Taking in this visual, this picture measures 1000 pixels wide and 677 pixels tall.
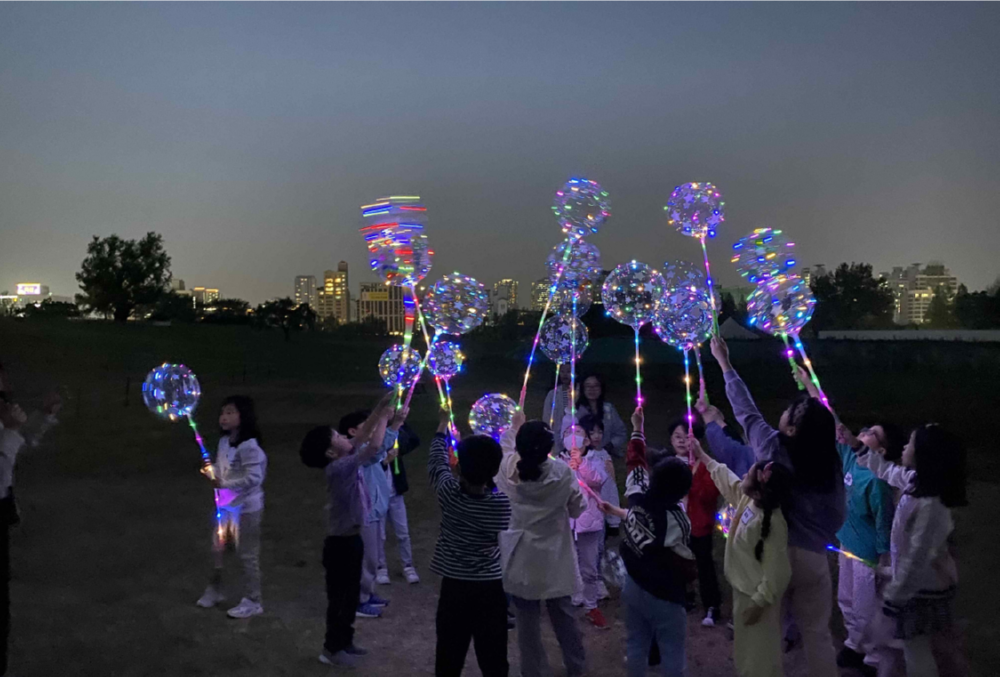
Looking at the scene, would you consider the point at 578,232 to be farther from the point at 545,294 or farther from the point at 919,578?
the point at 919,578

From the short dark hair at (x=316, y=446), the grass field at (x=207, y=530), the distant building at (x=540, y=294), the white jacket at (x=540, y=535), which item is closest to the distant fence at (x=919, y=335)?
the grass field at (x=207, y=530)

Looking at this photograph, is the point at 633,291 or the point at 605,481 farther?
the point at 633,291

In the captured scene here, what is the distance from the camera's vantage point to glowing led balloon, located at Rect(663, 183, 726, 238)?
205 inches

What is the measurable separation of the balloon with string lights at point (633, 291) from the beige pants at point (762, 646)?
8.00 ft

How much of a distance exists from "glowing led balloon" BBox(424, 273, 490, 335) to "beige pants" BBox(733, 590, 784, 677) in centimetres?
268

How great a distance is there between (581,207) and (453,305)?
4.28 ft

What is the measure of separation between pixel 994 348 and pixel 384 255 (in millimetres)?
26150

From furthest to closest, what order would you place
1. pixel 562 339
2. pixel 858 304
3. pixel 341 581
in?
pixel 858 304 → pixel 562 339 → pixel 341 581

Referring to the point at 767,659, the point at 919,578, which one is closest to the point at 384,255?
the point at 767,659

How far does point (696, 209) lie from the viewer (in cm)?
523

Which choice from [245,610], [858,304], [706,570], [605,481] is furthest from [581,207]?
[858,304]

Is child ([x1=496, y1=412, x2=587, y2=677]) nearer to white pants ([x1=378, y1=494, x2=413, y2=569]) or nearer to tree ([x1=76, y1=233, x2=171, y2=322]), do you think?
white pants ([x1=378, y1=494, x2=413, y2=569])

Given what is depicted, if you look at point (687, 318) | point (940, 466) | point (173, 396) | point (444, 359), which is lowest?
point (940, 466)

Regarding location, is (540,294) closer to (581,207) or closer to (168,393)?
(581,207)
